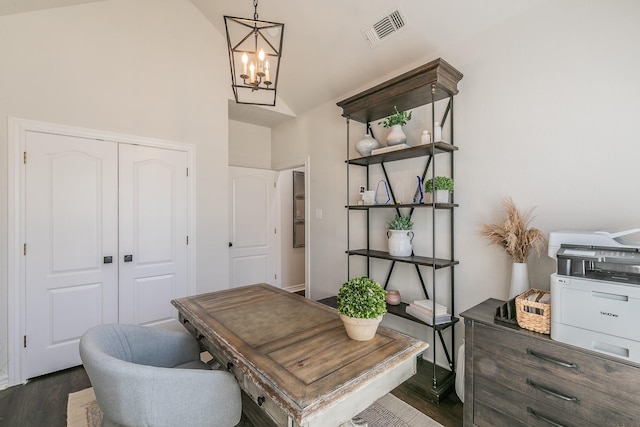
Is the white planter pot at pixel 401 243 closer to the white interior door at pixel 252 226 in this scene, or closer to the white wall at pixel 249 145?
the white interior door at pixel 252 226

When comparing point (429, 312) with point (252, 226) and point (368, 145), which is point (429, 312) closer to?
point (368, 145)

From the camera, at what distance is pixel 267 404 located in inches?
43.6

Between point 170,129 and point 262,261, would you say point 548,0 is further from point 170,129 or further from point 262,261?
point 262,261

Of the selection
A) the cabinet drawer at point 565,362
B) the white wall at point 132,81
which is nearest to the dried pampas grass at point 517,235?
the cabinet drawer at point 565,362

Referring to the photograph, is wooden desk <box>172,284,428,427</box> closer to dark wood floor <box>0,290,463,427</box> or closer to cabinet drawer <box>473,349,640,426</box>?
cabinet drawer <box>473,349,640,426</box>

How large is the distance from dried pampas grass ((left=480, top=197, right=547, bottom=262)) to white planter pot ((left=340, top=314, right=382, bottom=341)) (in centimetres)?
113

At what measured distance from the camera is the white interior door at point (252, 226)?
4.14m

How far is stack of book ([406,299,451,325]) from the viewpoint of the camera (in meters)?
2.21

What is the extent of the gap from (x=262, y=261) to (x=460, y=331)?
289 cm

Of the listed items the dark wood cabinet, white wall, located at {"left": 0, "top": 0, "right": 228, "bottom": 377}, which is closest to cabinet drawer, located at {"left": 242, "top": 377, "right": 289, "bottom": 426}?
the dark wood cabinet

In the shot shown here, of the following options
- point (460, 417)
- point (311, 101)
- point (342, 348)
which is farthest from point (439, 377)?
point (311, 101)

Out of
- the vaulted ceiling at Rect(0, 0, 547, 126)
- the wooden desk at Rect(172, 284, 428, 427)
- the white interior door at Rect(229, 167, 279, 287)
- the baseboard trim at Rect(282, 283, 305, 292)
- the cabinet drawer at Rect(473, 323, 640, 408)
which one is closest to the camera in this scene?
the wooden desk at Rect(172, 284, 428, 427)

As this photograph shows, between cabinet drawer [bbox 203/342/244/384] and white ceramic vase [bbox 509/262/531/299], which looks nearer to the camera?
cabinet drawer [bbox 203/342/244/384]

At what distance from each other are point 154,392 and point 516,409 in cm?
177
